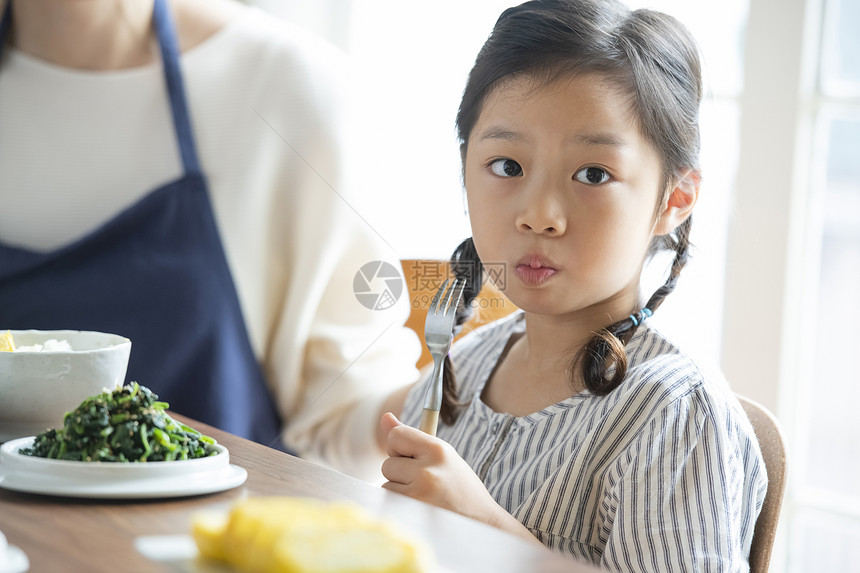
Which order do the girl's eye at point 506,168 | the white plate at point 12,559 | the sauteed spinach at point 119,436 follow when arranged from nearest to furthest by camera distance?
the white plate at point 12,559 → the sauteed spinach at point 119,436 → the girl's eye at point 506,168

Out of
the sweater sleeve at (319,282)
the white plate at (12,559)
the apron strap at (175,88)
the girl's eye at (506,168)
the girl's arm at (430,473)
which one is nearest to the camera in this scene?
the white plate at (12,559)

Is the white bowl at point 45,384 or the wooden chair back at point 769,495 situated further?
the wooden chair back at point 769,495

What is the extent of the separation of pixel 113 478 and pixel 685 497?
1.33 ft

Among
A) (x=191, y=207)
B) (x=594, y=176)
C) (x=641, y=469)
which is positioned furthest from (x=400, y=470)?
(x=191, y=207)

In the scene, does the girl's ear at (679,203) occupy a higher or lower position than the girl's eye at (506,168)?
lower

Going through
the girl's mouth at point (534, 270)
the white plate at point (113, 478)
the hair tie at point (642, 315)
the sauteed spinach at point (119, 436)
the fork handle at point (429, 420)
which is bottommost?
the fork handle at point (429, 420)

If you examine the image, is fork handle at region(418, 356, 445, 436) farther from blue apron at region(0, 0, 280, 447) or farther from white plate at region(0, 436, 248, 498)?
blue apron at region(0, 0, 280, 447)

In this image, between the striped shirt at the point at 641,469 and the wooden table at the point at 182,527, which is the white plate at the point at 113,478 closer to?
the wooden table at the point at 182,527

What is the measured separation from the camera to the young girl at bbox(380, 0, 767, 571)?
2.07 ft

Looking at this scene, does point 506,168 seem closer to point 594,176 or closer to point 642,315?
point 594,176

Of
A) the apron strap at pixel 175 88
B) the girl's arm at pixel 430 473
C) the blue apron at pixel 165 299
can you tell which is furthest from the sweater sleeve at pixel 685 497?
the apron strap at pixel 175 88

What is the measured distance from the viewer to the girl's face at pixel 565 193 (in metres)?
0.69

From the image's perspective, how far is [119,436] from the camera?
46 cm

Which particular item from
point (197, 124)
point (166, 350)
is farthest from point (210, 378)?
point (197, 124)
